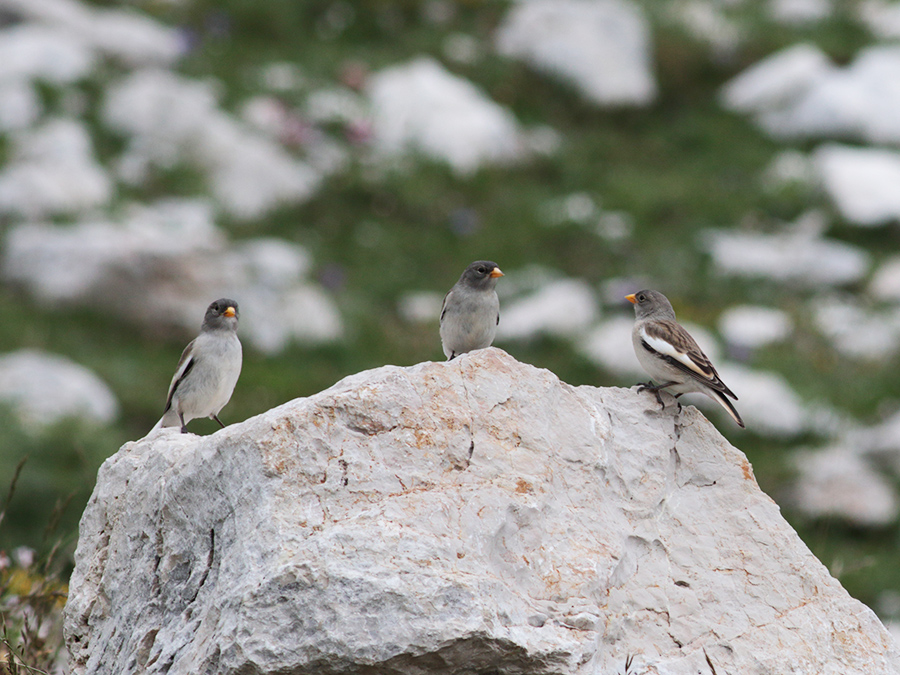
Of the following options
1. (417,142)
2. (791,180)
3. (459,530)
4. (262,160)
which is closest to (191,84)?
(262,160)

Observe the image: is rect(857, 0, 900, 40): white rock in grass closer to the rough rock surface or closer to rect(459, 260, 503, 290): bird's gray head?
rect(459, 260, 503, 290): bird's gray head

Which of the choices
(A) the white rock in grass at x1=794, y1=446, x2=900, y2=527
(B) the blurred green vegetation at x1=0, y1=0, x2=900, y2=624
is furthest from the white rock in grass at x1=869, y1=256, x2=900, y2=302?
(A) the white rock in grass at x1=794, y1=446, x2=900, y2=527

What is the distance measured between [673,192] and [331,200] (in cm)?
444

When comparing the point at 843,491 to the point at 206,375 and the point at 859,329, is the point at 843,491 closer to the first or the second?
the point at 859,329

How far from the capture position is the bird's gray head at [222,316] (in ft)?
23.0

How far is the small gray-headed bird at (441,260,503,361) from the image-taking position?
712cm

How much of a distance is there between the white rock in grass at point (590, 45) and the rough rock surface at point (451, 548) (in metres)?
12.0

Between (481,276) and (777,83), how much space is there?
1056cm

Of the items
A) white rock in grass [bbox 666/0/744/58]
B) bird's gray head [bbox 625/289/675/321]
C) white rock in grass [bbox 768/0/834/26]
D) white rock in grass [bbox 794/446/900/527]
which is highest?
white rock in grass [bbox 768/0/834/26]

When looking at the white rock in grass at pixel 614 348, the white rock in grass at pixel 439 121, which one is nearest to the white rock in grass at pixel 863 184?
the white rock in grass at pixel 614 348

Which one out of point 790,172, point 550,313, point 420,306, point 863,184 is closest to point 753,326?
point 550,313

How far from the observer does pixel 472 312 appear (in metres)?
7.11

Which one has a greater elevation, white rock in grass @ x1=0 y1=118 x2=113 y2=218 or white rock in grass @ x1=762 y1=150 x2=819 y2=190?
white rock in grass @ x1=762 y1=150 x2=819 y2=190

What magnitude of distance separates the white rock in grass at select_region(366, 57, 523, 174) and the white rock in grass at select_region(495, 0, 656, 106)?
1.32m
